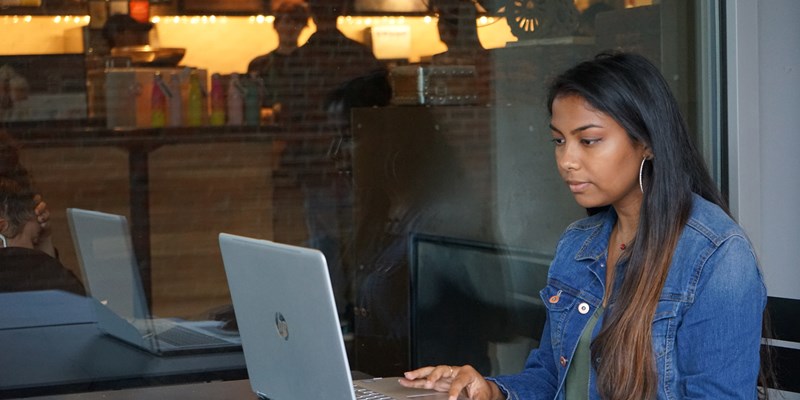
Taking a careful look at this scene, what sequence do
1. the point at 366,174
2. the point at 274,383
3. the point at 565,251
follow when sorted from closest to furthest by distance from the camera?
the point at 274,383 → the point at 565,251 → the point at 366,174

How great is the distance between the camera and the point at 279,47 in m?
4.54

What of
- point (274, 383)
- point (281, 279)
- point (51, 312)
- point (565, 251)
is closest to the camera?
point (281, 279)

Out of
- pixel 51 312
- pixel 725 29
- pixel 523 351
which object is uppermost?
pixel 725 29

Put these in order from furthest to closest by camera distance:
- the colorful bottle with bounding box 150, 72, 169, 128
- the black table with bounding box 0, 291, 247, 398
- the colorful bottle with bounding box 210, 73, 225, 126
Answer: the colorful bottle with bounding box 210, 73, 225, 126 → the colorful bottle with bounding box 150, 72, 169, 128 → the black table with bounding box 0, 291, 247, 398

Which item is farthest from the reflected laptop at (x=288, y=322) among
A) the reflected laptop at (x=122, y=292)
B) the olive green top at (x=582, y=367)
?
the reflected laptop at (x=122, y=292)

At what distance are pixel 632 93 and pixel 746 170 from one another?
4.44 ft

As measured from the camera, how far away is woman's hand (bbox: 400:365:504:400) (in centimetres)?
229

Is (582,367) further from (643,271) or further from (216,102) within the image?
(216,102)

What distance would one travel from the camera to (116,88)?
4172 mm

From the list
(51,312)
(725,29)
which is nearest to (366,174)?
(51,312)

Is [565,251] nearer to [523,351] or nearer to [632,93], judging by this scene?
[632,93]

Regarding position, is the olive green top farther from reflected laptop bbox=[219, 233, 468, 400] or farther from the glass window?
the glass window

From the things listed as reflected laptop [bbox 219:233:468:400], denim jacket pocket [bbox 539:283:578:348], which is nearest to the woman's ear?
reflected laptop [bbox 219:233:468:400]

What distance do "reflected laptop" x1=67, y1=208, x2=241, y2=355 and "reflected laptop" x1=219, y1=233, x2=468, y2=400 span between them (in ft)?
5.80
